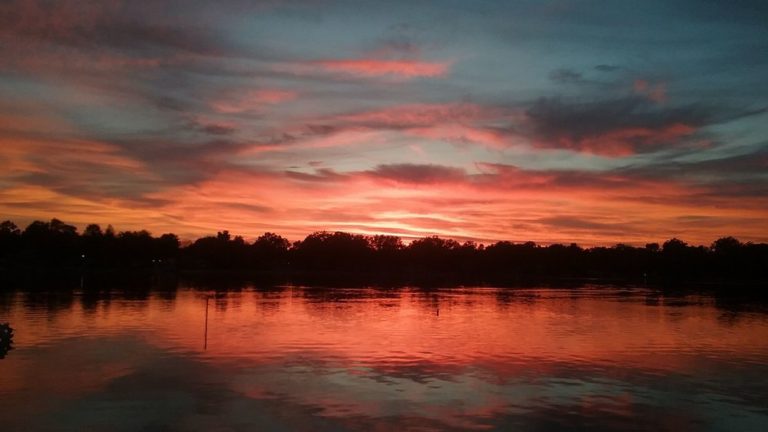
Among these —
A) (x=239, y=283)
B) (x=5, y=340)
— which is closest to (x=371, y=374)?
(x=5, y=340)

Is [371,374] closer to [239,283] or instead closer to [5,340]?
[5,340]

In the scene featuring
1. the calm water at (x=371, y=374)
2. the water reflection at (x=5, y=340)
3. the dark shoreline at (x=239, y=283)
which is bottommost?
the calm water at (x=371, y=374)

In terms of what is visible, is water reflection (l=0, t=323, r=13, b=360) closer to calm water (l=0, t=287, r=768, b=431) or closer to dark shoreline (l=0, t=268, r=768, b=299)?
calm water (l=0, t=287, r=768, b=431)

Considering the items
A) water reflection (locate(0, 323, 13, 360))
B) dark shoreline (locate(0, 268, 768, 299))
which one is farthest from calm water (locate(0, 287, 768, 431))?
dark shoreline (locate(0, 268, 768, 299))

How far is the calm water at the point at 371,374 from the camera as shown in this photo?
60.2 ft

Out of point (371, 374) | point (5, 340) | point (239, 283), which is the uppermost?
point (239, 283)

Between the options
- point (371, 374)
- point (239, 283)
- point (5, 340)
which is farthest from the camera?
point (239, 283)

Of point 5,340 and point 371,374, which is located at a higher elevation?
point 5,340

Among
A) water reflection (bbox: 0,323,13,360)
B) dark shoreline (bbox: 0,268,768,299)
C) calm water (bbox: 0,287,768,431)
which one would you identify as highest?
dark shoreline (bbox: 0,268,768,299)

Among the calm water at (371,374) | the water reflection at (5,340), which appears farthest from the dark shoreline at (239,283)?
the water reflection at (5,340)

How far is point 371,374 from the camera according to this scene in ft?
81.1

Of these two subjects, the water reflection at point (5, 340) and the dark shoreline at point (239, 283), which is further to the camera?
the dark shoreline at point (239, 283)

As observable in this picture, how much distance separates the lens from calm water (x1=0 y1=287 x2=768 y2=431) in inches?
723

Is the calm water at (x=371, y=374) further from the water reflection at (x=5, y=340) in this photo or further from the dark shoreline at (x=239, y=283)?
the dark shoreline at (x=239, y=283)
